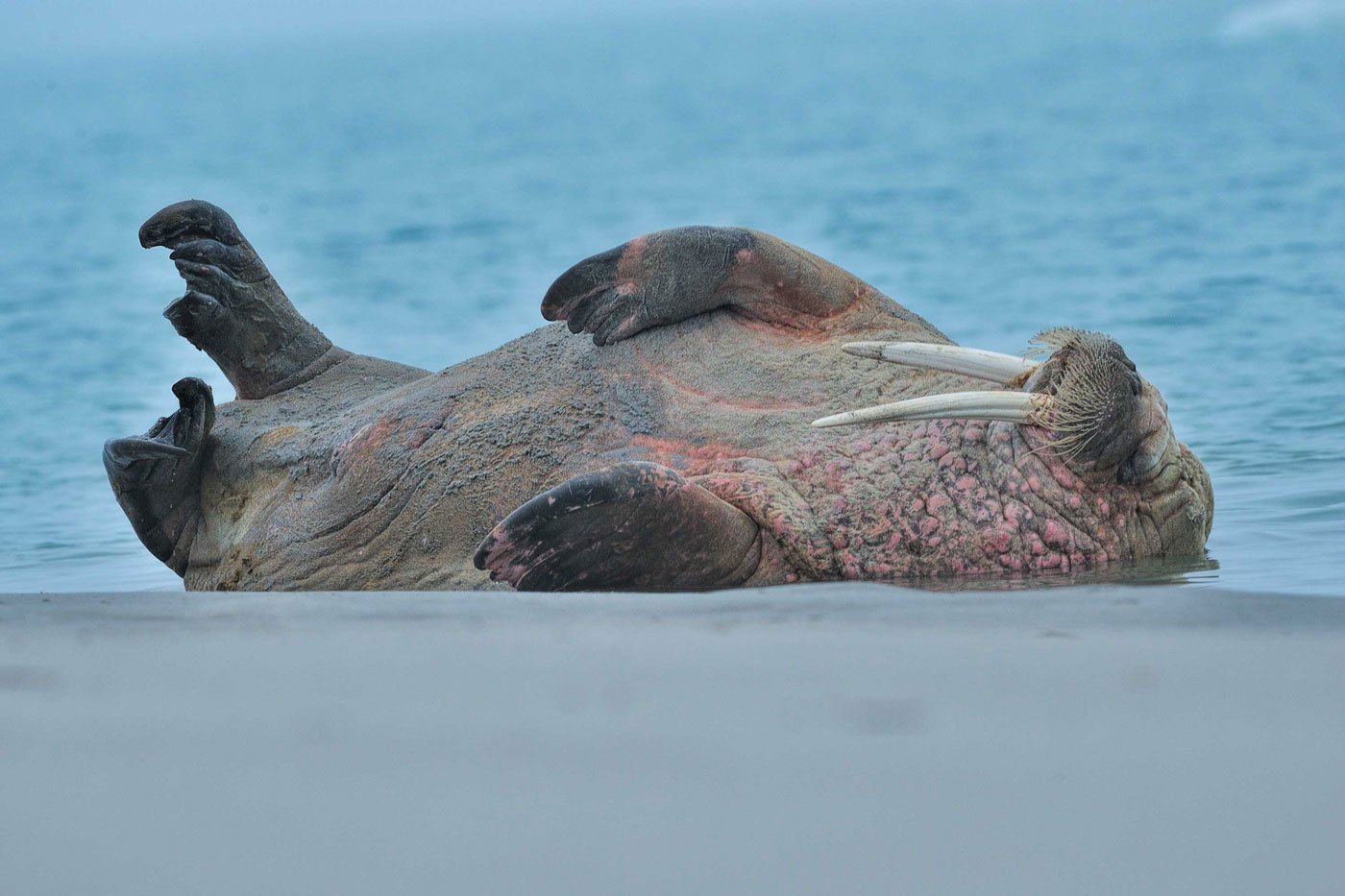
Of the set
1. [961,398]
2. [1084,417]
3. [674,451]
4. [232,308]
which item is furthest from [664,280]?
[232,308]

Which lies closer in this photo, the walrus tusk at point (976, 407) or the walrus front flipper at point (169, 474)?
the walrus tusk at point (976, 407)

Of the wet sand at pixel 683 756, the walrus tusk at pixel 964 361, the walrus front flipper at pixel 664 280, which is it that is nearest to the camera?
the wet sand at pixel 683 756

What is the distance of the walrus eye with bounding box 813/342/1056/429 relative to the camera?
4270 millimetres

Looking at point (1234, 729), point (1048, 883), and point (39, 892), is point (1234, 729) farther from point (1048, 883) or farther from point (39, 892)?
point (39, 892)

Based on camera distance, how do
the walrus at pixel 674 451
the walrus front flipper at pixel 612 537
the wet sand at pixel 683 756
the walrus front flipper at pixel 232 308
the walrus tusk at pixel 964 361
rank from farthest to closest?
1. the walrus front flipper at pixel 232 308
2. the walrus tusk at pixel 964 361
3. the walrus at pixel 674 451
4. the walrus front flipper at pixel 612 537
5. the wet sand at pixel 683 756

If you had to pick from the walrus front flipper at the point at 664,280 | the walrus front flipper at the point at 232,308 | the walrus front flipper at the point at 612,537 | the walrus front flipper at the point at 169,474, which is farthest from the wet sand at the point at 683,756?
the walrus front flipper at the point at 232,308

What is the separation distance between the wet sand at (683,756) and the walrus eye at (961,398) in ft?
4.26

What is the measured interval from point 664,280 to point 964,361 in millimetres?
1044

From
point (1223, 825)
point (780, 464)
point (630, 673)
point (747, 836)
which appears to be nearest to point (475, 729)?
point (630, 673)

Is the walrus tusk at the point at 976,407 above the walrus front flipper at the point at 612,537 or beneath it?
above

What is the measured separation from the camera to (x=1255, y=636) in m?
2.73

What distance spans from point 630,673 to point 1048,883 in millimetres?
936

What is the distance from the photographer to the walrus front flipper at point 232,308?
19.4ft

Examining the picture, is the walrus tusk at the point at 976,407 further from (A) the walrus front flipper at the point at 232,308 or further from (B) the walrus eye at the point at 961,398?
(A) the walrus front flipper at the point at 232,308
